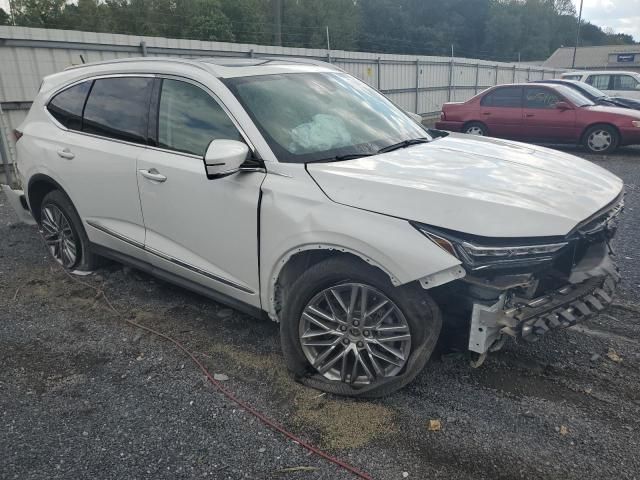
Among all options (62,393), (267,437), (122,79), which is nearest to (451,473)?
(267,437)

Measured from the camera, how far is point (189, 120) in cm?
350

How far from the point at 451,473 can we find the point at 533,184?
5.11 ft

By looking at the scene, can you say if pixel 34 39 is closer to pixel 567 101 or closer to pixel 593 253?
pixel 593 253

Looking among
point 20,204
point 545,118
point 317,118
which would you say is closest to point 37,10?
point 545,118

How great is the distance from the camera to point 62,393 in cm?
310

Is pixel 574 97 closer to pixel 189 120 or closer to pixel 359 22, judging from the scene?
pixel 189 120

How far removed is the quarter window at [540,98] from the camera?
38.7 ft

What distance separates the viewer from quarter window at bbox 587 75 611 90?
1705 cm

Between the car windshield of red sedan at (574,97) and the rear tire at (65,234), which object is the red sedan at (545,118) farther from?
the rear tire at (65,234)

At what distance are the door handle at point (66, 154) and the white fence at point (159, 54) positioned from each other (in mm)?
1521

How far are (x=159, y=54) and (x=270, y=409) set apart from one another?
31.7 feet

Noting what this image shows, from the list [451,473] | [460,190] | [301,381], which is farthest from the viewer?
[301,381]

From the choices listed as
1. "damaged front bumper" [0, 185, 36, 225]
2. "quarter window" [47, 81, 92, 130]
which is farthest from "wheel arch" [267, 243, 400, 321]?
"damaged front bumper" [0, 185, 36, 225]

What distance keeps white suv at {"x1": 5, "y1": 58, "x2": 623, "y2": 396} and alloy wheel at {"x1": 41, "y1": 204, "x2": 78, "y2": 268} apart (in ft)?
1.90
